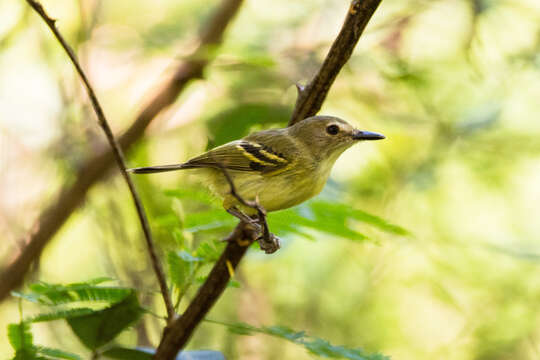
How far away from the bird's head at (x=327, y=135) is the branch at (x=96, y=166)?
0.58m

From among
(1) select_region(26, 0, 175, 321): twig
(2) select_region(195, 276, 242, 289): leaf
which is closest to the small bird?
(2) select_region(195, 276, 242, 289): leaf

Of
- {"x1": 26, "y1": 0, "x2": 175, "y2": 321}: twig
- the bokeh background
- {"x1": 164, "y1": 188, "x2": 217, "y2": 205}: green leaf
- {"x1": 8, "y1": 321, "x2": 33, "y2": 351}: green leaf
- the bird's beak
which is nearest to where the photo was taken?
{"x1": 26, "y1": 0, "x2": 175, "y2": 321}: twig

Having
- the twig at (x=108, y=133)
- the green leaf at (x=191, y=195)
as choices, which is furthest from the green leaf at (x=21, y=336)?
the green leaf at (x=191, y=195)

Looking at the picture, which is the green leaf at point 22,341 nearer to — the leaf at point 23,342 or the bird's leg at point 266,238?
the leaf at point 23,342

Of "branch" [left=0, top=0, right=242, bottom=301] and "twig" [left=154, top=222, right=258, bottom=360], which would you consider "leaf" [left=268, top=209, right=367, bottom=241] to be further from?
"branch" [left=0, top=0, right=242, bottom=301]

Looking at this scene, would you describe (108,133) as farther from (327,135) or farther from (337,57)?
(327,135)

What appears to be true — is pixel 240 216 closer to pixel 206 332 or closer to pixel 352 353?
pixel 352 353

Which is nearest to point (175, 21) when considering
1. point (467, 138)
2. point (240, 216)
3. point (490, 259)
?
point (467, 138)

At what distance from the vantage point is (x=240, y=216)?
185 centimetres

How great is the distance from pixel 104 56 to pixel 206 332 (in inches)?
80.6

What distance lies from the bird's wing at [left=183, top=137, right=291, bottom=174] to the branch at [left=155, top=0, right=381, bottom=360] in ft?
1.95

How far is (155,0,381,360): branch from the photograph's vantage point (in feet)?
5.25

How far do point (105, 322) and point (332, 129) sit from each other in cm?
132

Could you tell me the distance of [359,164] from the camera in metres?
4.18
